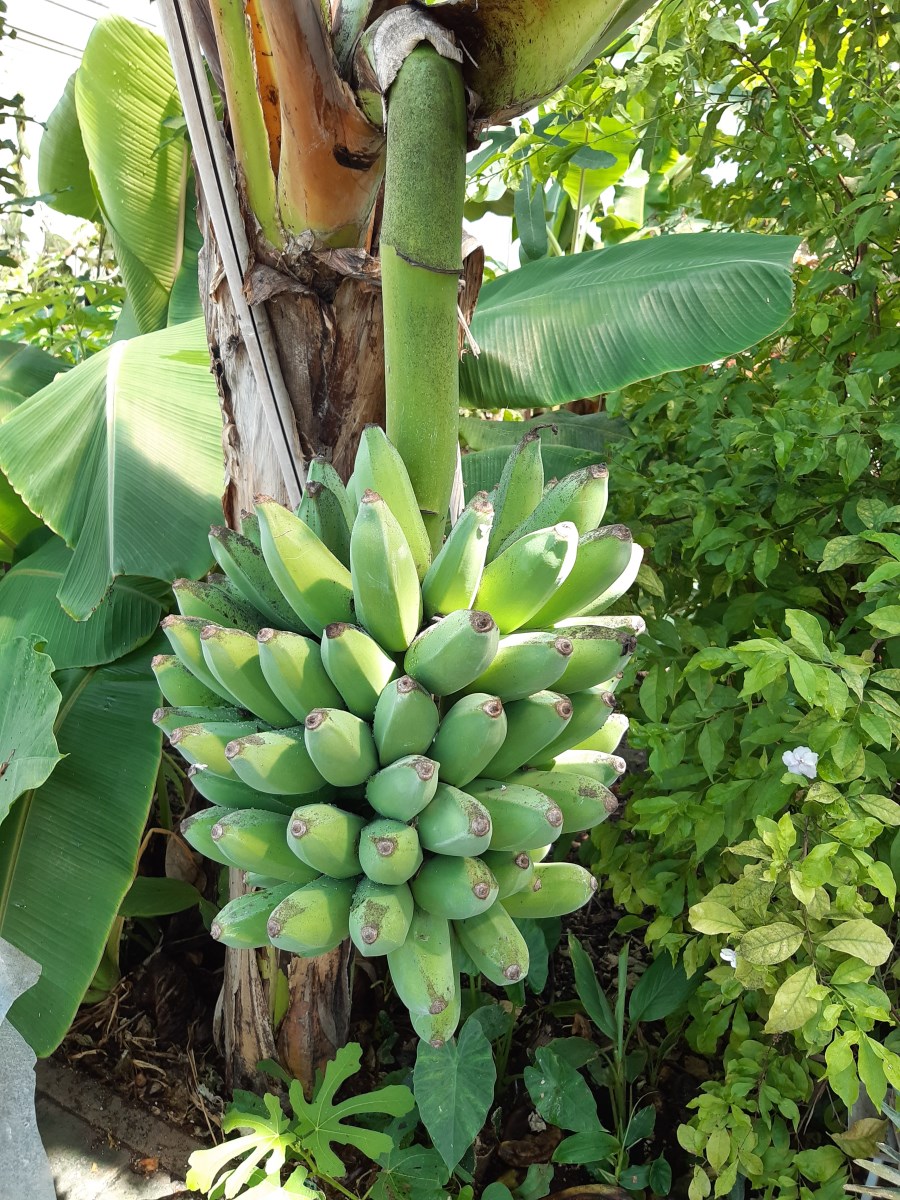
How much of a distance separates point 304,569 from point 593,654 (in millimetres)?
210

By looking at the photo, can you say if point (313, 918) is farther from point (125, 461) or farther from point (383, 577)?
point (125, 461)

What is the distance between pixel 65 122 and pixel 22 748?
1.69m

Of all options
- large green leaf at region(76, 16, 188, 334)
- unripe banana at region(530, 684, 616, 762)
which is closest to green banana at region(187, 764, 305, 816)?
unripe banana at region(530, 684, 616, 762)

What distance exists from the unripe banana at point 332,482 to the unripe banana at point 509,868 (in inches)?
10.7

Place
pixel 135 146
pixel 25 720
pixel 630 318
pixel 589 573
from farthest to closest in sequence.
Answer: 1. pixel 135 146
2. pixel 630 318
3. pixel 25 720
4. pixel 589 573

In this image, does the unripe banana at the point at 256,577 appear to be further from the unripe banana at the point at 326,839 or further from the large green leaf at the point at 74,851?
the large green leaf at the point at 74,851

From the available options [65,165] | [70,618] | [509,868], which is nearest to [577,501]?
[509,868]

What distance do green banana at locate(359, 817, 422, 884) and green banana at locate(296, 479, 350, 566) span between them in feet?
0.69

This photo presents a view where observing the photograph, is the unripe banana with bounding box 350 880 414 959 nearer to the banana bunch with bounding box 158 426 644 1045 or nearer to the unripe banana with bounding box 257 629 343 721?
the banana bunch with bounding box 158 426 644 1045

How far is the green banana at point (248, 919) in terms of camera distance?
22.4 inches

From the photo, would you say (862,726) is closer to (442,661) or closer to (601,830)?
(442,661)

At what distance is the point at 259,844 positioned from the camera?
0.53m

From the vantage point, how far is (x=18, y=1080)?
1.12m

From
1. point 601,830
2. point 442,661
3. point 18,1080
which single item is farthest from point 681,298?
point 18,1080
